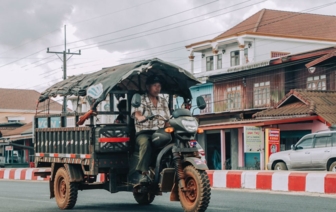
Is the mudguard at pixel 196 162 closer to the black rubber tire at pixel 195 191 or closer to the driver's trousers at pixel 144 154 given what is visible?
the black rubber tire at pixel 195 191

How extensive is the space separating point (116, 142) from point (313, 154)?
14985 millimetres

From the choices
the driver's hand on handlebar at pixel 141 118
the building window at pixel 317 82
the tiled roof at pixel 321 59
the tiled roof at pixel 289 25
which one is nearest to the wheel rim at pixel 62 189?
the driver's hand on handlebar at pixel 141 118

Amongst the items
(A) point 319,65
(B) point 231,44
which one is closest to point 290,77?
(A) point 319,65

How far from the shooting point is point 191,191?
9.52 metres

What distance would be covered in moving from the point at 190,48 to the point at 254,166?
18327 mm

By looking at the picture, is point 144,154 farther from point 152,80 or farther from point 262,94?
point 262,94

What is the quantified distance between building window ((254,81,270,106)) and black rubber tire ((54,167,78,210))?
93.6 ft

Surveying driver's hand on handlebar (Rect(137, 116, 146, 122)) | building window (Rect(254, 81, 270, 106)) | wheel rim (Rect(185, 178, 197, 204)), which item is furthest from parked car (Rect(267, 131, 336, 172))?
wheel rim (Rect(185, 178, 197, 204))

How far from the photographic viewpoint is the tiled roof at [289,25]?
50594mm

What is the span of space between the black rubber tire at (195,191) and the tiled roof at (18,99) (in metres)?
75.8

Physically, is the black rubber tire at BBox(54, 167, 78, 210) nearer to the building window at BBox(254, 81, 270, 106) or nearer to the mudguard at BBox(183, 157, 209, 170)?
the mudguard at BBox(183, 157, 209, 170)

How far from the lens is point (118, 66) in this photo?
38.1ft

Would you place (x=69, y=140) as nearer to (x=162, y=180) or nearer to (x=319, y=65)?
(x=162, y=180)

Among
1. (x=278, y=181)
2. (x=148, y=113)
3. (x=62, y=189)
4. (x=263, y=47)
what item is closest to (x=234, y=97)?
(x=263, y=47)
